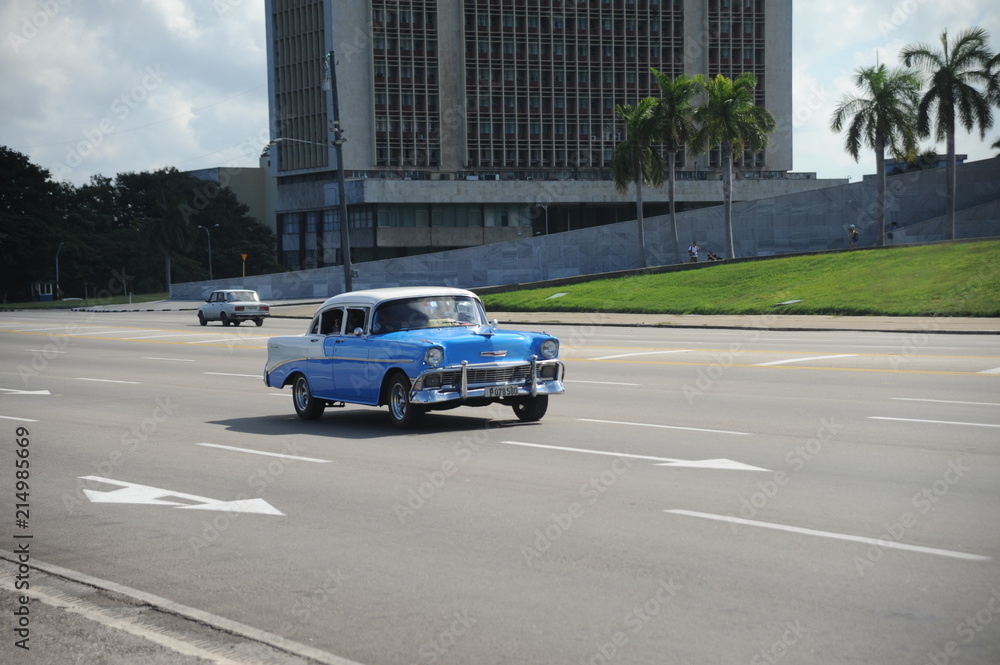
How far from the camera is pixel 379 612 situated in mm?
6312

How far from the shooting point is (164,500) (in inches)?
386

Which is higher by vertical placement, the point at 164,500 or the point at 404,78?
the point at 404,78

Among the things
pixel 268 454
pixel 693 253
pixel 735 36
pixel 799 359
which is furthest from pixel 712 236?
pixel 268 454

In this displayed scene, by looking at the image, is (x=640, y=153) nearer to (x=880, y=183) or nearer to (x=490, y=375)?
(x=880, y=183)

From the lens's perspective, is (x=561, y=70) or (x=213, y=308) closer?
(x=213, y=308)

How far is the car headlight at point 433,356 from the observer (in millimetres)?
13070

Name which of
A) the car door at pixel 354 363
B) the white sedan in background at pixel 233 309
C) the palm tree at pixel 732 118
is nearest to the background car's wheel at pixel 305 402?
the car door at pixel 354 363

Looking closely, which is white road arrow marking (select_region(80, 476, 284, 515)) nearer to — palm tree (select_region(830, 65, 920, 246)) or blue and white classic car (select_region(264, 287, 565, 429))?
blue and white classic car (select_region(264, 287, 565, 429))

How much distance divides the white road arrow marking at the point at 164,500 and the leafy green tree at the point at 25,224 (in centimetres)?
9031

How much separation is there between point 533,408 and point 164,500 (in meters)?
5.39

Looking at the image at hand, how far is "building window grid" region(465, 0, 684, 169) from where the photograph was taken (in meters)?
107

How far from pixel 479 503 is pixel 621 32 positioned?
339ft

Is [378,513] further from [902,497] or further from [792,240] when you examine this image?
[792,240]

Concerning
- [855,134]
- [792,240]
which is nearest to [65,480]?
[855,134]
